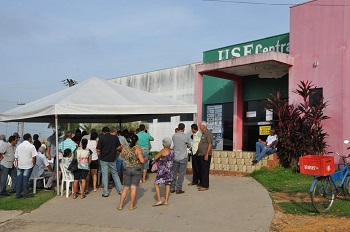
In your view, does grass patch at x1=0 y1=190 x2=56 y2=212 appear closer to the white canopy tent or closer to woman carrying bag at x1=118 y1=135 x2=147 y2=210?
the white canopy tent

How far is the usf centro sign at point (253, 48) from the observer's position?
15961 mm

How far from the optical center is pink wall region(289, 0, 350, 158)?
12445mm

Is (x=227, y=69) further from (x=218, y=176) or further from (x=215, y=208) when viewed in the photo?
(x=215, y=208)

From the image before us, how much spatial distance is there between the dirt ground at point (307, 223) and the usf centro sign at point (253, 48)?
31.3ft

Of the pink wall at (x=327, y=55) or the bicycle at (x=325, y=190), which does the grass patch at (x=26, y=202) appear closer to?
the bicycle at (x=325, y=190)

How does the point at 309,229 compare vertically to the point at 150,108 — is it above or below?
below

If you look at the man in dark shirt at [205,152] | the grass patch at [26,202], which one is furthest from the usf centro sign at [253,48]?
the grass patch at [26,202]

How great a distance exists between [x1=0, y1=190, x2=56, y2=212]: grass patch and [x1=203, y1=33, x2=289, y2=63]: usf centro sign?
10421 mm

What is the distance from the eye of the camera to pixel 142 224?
284 inches

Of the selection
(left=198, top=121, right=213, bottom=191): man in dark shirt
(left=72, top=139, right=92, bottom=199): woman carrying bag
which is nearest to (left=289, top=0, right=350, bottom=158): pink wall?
(left=198, top=121, right=213, bottom=191): man in dark shirt

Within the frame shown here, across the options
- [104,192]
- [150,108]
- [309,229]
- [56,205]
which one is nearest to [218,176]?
[150,108]

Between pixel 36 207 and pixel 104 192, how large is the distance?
167 centimetres

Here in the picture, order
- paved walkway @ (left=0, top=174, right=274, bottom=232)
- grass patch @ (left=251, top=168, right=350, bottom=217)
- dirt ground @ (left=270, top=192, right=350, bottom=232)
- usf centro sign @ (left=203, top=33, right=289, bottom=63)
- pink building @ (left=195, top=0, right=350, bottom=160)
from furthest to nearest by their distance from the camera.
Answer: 1. usf centro sign @ (left=203, top=33, right=289, bottom=63)
2. pink building @ (left=195, top=0, right=350, bottom=160)
3. grass patch @ (left=251, top=168, right=350, bottom=217)
4. paved walkway @ (left=0, top=174, right=274, bottom=232)
5. dirt ground @ (left=270, top=192, right=350, bottom=232)

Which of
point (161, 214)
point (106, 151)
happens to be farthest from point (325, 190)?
point (106, 151)
